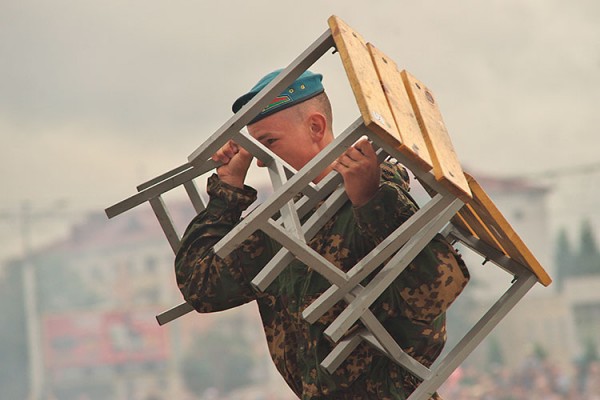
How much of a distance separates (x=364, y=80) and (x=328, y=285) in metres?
0.74

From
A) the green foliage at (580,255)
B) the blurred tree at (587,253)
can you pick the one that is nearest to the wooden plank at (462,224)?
the green foliage at (580,255)

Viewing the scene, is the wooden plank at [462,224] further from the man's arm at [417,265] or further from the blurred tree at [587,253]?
the blurred tree at [587,253]

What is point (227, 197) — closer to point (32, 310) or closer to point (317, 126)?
point (317, 126)

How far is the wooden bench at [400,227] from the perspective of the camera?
3154 mm

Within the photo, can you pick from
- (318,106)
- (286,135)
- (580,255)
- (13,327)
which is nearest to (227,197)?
(286,135)

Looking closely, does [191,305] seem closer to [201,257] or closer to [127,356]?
[201,257]

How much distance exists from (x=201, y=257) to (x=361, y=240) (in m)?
0.52


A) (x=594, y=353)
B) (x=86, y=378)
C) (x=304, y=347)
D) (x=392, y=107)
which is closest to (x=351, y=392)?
(x=304, y=347)

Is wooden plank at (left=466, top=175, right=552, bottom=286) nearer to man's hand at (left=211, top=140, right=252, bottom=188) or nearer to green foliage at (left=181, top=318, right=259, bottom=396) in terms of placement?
man's hand at (left=211, top=140, right=252, bottom=188)

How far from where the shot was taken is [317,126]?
3834mm

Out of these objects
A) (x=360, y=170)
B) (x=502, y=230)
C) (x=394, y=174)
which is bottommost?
(x=502, y=230)

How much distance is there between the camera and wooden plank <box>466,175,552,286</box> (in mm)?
3404

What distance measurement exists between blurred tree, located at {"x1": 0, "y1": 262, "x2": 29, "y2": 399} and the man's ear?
4322 centimetres

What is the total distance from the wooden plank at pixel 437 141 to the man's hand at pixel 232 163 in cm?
48
